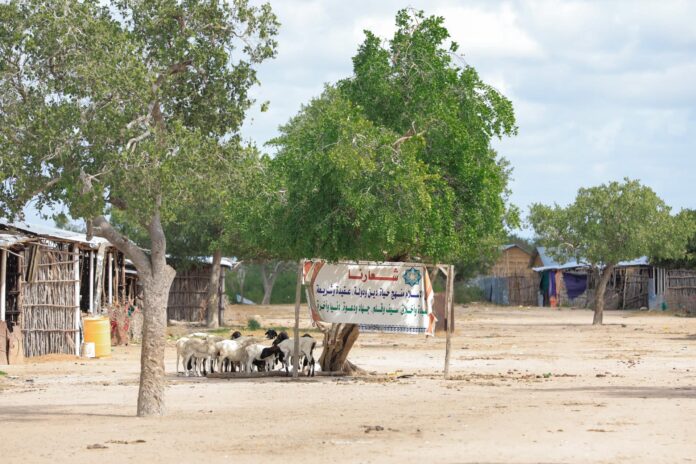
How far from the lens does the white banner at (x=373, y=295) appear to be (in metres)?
22.0

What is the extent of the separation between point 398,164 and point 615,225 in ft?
90.2

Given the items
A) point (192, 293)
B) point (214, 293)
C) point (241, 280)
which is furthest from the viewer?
point (241, 280)

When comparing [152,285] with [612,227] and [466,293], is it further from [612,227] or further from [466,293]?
[466,293]

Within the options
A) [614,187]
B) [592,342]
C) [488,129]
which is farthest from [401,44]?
[614,187]

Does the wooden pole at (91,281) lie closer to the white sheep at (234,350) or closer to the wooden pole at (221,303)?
the white sheep at (234,350)

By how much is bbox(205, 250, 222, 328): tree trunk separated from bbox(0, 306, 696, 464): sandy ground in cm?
1636

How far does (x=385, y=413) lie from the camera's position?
52.6 ft

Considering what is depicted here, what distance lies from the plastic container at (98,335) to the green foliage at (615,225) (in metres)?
22.6

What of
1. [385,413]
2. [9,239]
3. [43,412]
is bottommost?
[43,412]

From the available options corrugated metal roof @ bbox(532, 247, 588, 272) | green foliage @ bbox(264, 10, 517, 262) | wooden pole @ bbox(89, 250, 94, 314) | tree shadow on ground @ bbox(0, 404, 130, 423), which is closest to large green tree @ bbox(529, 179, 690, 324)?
corrugated metal roof @ bbox(532, 247, 588, 272)

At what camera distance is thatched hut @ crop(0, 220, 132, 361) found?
86.9 feet

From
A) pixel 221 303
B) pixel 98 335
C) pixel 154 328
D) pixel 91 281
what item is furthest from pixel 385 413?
pixel 221 303

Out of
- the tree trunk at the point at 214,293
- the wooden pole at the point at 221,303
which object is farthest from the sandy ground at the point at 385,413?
the wooden pole at the point at 221,303

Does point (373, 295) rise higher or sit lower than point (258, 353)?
higher
